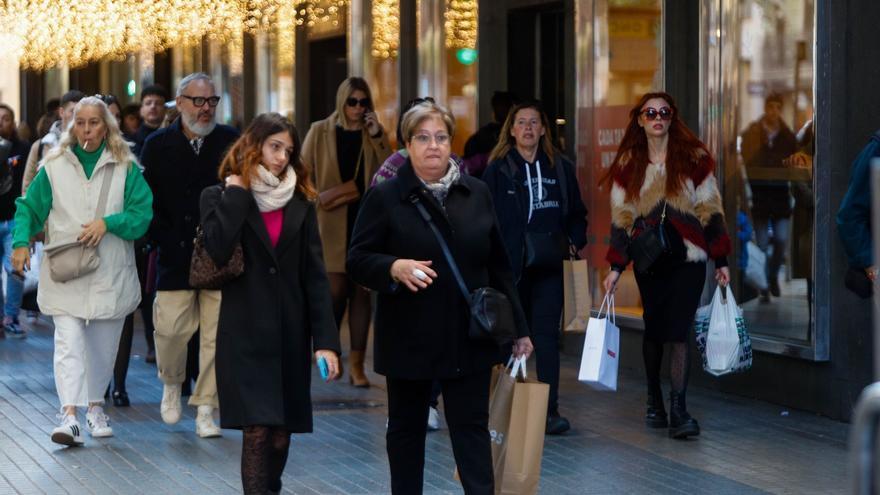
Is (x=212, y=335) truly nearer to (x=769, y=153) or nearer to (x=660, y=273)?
(x=660, y=273)

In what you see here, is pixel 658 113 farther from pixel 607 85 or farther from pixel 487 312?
pixel 487 312

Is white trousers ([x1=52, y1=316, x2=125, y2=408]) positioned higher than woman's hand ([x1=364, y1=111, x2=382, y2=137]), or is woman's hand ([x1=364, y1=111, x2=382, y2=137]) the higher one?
woman's hand ([x1=364, y1=111, x2=382, y2=137])

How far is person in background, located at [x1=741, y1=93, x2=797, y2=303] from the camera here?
1004cm

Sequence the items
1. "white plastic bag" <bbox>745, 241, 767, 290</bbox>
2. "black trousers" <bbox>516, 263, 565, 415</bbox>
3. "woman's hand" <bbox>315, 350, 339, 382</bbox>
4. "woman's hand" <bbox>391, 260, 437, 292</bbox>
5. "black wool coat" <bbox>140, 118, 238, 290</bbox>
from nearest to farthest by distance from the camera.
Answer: "woman's hand" <bbox>391, 260, 437, 292</bbox> → "woman's hand" <bbox>315, 350, 339, 382</bbox> → "black trousers" <bbox>516, 263, 565, 415</bbox> → "black wool coat" <bbox>140, 118, 238, 290</bbox> → "white plastic bag" <bbox>745, 241, 767, 290</bbox>

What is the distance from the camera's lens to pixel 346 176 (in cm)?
1102

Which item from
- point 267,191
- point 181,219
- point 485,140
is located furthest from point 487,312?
point 485,140

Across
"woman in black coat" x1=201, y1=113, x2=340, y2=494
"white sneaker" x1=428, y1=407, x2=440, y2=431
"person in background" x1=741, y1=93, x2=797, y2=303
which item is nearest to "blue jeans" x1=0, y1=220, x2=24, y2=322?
"white sneaker" x1=428, y1=407, x2=440, y2=431

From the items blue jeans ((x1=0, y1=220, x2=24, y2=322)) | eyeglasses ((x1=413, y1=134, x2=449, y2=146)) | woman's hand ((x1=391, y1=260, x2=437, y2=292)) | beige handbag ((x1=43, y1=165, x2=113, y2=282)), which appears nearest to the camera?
woman's hand ((x1=391, y1=260, x2=437, y2=292))

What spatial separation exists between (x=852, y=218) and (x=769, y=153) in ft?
8.57

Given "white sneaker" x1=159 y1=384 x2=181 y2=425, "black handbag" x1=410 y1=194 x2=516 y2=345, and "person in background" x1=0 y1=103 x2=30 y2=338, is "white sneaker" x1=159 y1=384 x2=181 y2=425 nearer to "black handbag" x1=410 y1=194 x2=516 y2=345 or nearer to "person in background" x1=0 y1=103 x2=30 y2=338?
"black handbag" x1=410 y1=194 x2=516 y2=345

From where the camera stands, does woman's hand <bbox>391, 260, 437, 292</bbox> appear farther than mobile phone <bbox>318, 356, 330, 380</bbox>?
No

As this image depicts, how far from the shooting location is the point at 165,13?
1895 centimetres

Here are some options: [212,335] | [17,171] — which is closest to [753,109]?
[212,335]

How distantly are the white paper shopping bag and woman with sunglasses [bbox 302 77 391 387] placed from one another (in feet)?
9.81
